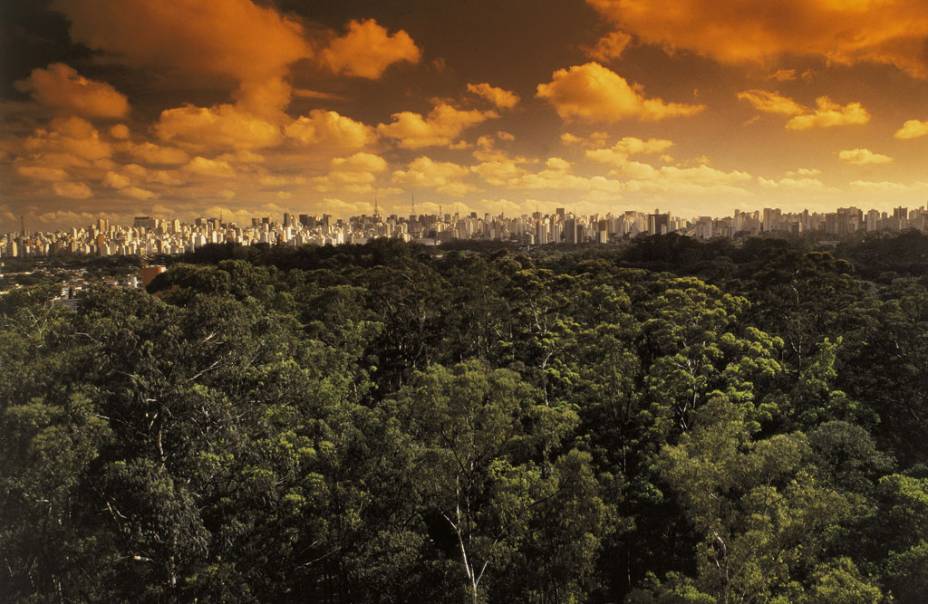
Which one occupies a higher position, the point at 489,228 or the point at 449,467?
the point at 489,228

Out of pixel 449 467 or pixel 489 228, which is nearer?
pixel 449 467

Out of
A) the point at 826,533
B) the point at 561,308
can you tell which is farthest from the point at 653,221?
the point at 826,533

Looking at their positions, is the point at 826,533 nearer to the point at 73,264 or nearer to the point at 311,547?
the point at 311,547

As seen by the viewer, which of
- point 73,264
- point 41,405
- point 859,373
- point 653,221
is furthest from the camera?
point 653,221

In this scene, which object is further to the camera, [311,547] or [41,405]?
[311,547]

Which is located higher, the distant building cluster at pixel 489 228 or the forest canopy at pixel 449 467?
the distant building cluster at pixel 489 228

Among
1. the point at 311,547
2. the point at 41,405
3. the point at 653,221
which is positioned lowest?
the point at 311,547
